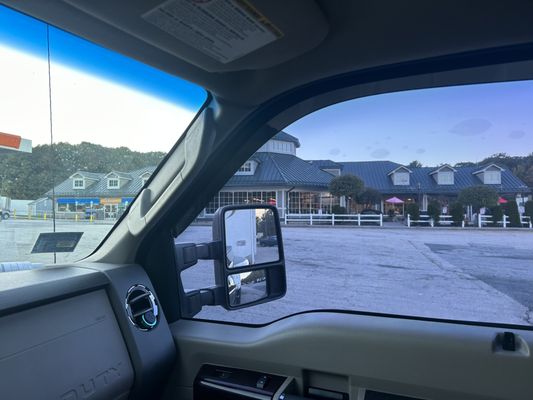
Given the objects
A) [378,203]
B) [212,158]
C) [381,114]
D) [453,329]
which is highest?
[381,114]

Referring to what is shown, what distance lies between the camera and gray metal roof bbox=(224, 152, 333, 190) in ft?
6.48

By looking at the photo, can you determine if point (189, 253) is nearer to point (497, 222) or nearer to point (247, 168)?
point (247, 168)

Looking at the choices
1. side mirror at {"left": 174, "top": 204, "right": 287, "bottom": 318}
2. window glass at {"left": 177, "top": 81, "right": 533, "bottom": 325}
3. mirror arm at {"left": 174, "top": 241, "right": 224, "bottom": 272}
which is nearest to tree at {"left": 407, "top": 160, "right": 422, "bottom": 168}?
window glass at {"left": 177, "top": 81, "right": 533, "bottom": 325}

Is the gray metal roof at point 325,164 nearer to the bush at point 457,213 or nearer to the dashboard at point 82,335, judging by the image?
the bush at point 457,213

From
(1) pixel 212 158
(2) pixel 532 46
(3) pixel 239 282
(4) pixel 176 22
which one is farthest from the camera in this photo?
(3) pixel 239 282

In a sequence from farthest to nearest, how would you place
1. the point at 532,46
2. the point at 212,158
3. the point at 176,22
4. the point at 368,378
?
the point at 212,158
the point at 368,378
the point at 532,46
the point at 176,22

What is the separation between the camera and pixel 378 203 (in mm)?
1923

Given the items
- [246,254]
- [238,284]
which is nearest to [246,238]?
A: [246,254]

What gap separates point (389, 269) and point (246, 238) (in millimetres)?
797

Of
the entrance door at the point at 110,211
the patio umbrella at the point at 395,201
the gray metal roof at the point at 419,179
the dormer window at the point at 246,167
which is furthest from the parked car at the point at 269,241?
the entrance door at the point at 110,211

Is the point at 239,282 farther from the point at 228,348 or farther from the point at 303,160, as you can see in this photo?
the point at 303,160

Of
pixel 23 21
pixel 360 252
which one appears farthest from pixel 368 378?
pixel 23 21

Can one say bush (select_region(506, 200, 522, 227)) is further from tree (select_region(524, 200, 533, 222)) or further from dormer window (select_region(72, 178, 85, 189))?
dormer window (select_region(72, 178, 85, 189))

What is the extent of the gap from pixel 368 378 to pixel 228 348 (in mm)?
691
